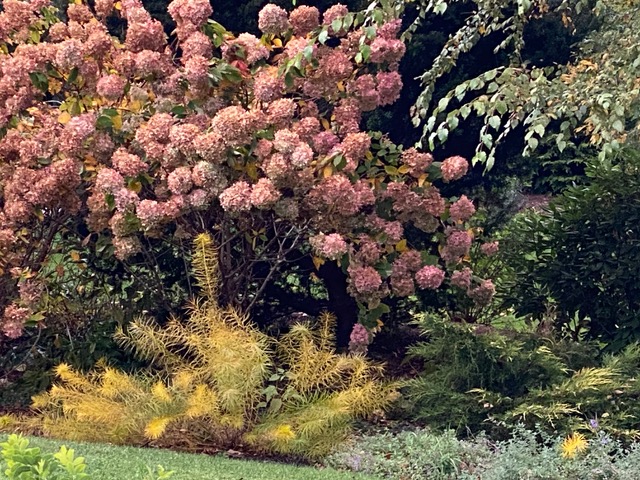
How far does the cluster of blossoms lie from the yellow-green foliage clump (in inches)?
19.8

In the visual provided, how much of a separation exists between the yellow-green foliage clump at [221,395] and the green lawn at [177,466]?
19 centimetres

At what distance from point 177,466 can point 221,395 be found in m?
0.66

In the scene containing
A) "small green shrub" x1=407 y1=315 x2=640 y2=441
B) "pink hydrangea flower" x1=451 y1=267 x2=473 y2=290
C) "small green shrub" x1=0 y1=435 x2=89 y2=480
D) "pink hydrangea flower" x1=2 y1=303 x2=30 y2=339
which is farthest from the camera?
"pink hydrangea flower" x1=451 y1=267 x2=473 y2=290

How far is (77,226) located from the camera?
6.60m

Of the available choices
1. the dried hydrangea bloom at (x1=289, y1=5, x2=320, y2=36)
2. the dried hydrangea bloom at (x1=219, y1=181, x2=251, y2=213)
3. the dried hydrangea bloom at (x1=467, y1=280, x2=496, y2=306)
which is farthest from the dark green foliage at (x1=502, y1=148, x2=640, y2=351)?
the dried hydrangea bloom at (x1=219, y1=181, x2=251, y2=213)

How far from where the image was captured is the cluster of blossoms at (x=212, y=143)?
5469 millimetres

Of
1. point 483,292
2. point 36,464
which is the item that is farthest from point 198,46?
point 36,464

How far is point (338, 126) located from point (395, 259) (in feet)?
3.30

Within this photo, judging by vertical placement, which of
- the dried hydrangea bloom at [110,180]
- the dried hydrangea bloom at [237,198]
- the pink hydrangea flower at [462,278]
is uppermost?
the dried hydrangea bloom at [110,180]

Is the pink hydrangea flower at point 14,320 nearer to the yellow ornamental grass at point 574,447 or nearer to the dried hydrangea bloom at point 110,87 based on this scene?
the dried hydrangea bloom at point 110,87

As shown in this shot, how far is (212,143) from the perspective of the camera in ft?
17.5

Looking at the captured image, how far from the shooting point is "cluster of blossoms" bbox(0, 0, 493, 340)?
547cm

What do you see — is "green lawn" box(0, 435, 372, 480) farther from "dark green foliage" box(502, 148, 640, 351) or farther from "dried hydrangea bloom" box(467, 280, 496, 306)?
"dark green foliage" box(502, 148, 640, 351)

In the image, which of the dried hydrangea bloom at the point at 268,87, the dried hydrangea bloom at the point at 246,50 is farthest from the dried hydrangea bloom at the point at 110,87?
the dried hydrangea bloom at the point at 268,87
